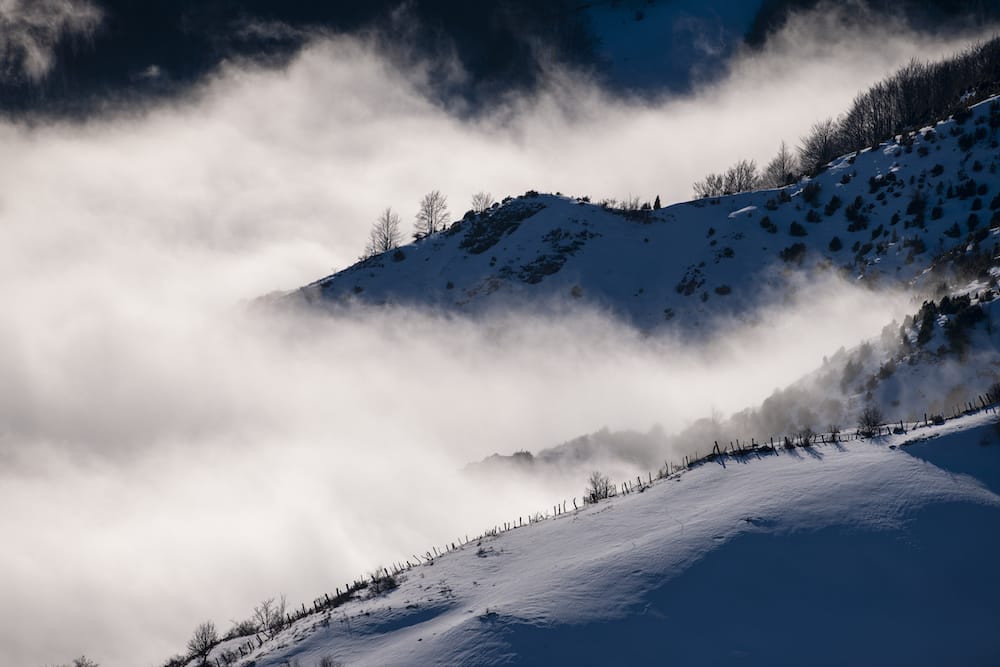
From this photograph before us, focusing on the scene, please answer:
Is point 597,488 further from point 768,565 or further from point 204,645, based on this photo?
point 768,565

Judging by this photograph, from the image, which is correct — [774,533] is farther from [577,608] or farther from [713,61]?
[713,61]

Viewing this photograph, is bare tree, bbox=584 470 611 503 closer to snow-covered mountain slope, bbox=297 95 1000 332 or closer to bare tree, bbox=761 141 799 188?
snow-covered mountain slope, bbox=297 95 1000 332

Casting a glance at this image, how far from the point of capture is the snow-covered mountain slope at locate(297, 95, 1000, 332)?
4778cm

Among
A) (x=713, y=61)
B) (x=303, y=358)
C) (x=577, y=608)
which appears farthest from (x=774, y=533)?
(x=713, y=61)

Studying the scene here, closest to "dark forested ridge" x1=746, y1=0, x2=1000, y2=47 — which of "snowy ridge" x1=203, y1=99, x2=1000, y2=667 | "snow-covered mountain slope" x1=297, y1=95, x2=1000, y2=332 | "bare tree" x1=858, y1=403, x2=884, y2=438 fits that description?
"snow-covered mountain slope" x1=297, y1=95, x2=1000, y2=332

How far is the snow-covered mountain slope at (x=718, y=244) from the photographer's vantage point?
47781mm

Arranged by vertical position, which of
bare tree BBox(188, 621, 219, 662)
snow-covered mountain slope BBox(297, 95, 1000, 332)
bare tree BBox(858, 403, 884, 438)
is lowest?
bare tree BBox(188, 621, 219, 662)

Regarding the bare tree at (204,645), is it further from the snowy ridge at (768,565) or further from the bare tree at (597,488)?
the bare tree at (597,488)

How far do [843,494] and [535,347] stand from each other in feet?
169

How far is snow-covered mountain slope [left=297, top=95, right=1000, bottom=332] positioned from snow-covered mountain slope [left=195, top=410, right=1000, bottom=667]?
1102 inches

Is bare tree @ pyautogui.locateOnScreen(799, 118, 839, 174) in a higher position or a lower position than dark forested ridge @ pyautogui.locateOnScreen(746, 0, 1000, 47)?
lower

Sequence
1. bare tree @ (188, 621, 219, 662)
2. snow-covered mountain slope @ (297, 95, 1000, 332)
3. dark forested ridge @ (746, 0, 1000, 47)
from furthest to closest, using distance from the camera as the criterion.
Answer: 1. dark forested ridge @ (746, 0, 1000, 47)
2. snow-covered mountain slope @ (297, 95, 1000, 332)
3. bare tree @ (188, 621, 219, 662)

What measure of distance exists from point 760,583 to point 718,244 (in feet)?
177

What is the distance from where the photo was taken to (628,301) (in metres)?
65.4
